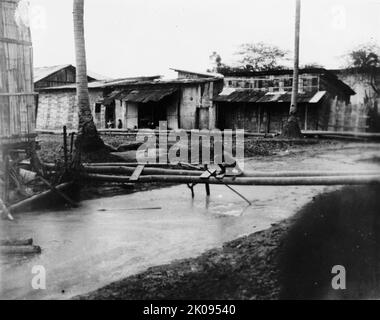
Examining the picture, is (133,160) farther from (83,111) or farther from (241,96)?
(241,96)

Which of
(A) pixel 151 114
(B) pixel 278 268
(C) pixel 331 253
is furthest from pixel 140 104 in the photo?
(B) pixel 278 268

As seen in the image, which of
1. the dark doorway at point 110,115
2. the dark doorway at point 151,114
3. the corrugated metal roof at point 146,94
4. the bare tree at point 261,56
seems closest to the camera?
the corrugated metal roof at point 146,94

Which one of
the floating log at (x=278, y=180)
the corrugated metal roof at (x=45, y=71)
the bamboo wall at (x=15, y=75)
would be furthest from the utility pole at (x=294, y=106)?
the corrugated metal roof at (x=45, y=71)

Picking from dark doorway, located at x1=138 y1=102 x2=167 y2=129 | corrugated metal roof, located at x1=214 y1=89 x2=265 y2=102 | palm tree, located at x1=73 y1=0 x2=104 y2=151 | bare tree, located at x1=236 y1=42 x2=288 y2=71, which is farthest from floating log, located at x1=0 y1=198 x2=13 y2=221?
bare tree, located at x1=236 y1=42 x2=288 y2=71

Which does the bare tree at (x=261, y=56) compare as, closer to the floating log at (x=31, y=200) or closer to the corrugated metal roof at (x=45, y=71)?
the corrugated metal roof at (x=45, y=71)

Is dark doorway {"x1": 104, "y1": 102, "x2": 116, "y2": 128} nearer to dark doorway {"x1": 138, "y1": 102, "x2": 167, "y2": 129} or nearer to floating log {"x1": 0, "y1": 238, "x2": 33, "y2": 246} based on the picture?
dark doorway {"x1": 138, "y1": 102, "x2": 167, "y2": 129}

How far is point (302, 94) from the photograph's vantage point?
20.2 metres

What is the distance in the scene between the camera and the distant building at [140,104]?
2380 cm

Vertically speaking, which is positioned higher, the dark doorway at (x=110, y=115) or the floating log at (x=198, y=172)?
the dark doorway at (x=110, y=115)

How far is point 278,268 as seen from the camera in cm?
466

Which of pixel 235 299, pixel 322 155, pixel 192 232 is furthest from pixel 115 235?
pixel 322 155

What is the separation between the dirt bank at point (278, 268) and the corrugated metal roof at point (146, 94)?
734 inches

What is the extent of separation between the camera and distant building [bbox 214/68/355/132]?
20.3 metres

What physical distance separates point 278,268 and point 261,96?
671 inches
